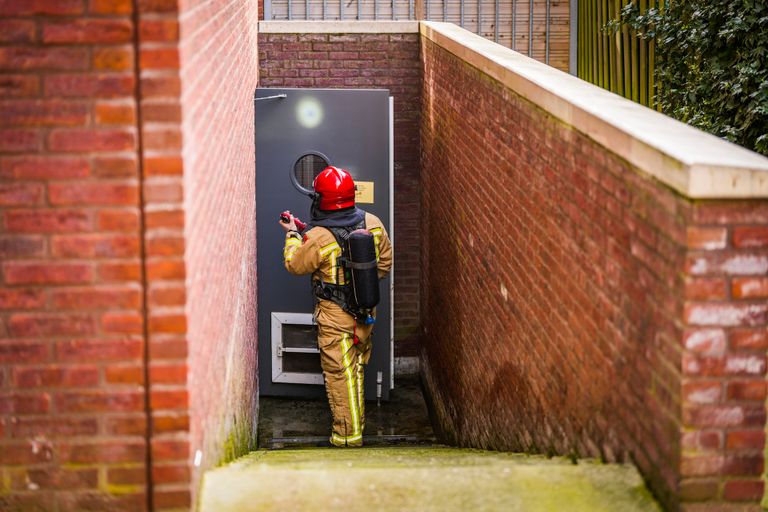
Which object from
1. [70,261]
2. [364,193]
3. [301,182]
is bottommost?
[70,261]

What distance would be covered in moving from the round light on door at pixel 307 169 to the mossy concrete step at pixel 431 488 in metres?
4.79

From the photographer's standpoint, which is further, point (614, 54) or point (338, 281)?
point (614, 54)

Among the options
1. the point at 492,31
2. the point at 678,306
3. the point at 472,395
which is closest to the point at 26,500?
the point at 678,306

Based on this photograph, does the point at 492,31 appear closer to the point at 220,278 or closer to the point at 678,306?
the point at 220,278

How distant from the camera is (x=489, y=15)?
1320 cm

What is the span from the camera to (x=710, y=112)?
794 cm

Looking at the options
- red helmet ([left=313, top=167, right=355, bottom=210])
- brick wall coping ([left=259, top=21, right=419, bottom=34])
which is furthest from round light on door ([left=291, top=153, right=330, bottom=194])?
brick wall coping ([left=259, top=21, right=419, bottom=34])

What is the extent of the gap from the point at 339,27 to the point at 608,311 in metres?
6.52

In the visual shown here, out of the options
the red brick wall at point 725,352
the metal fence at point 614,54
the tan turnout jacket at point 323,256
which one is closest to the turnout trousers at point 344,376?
the tan turnout jacket at point 323,256

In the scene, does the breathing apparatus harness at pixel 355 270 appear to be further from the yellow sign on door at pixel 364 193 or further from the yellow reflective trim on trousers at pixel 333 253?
the yellow sign on door at pixel 364 193

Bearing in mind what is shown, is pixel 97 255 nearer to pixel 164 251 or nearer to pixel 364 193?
pixel 164 251

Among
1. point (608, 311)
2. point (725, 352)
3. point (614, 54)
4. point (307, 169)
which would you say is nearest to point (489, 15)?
point (614, 54)

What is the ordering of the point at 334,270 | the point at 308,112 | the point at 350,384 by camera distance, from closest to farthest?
the point at 334,270
the point at 350,384
the point at 308,112

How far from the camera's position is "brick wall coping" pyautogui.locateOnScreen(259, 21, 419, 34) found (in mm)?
9484
